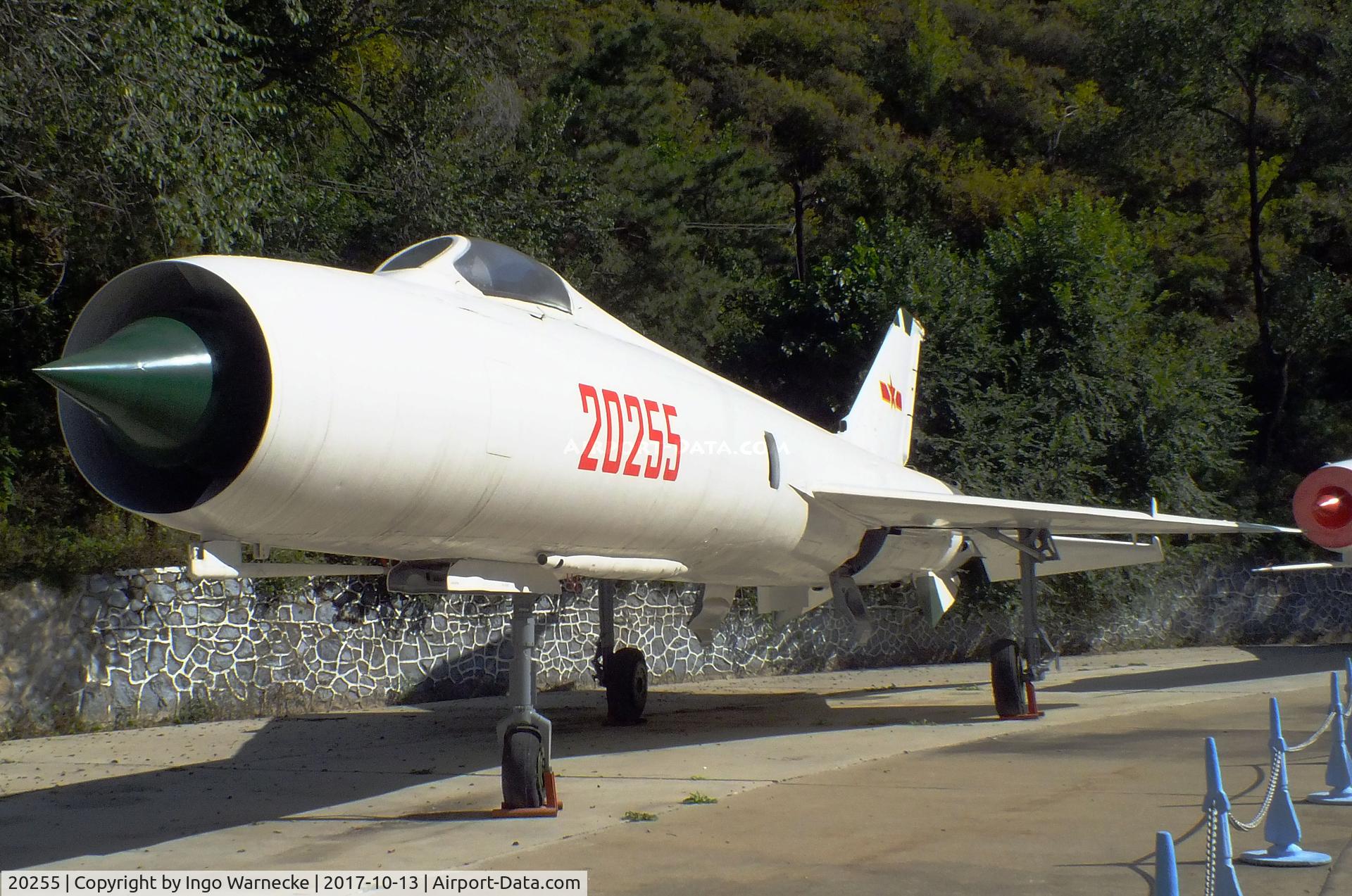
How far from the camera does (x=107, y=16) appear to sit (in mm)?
10742

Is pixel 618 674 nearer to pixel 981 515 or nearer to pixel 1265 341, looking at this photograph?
pixel 981 515

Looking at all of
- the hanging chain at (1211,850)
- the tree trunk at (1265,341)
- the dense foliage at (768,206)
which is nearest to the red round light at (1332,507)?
the hanging chain at (1211,850)

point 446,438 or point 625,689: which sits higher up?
point 446,438

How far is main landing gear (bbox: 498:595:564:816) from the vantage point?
6.35m

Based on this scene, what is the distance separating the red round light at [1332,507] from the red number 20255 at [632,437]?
4.13 m

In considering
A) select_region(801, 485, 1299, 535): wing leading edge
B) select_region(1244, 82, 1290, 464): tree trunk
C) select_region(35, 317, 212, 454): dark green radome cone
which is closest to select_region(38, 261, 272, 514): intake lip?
select_region(35, 317, 212, 454): dark green radome cone

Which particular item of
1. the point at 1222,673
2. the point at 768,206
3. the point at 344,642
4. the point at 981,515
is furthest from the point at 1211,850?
the point at 768,206

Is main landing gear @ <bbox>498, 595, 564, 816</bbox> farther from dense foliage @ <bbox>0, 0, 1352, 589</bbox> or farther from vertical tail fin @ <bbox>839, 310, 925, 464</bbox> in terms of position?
dense foliage @ <bbox>0, 0, 1352, 589</bbox>

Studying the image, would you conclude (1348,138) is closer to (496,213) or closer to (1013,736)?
(496,213)

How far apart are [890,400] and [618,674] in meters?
4.15

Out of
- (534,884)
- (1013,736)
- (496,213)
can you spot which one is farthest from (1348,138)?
(534,884)

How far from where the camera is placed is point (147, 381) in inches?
177

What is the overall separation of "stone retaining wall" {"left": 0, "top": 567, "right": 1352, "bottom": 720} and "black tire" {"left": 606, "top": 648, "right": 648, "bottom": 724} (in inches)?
49.7

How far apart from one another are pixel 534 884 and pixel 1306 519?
18.2ft
